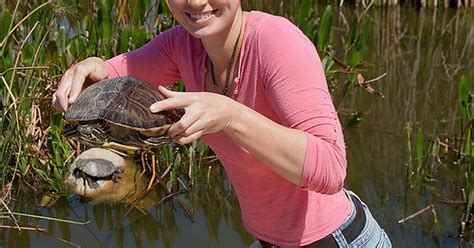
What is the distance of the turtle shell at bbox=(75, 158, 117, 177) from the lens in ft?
10.1

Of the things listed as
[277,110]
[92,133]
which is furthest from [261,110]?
[92,133]

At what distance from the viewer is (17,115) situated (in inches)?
110

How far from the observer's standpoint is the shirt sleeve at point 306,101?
1261 mm

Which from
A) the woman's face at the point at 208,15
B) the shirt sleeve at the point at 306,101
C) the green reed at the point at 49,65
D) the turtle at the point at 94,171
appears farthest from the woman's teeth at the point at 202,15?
the turtle at the point at 94,171

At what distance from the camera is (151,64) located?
163cm

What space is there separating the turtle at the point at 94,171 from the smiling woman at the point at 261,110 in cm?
148

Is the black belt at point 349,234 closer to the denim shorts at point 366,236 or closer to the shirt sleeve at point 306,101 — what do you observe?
the denim shorts at point 366,236

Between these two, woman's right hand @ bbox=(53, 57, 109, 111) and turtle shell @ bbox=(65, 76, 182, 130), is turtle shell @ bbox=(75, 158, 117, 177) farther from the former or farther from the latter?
turtle shell @ bbox=(65, 76, 182, 130)

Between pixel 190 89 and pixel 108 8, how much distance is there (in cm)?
189

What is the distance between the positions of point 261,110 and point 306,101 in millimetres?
128

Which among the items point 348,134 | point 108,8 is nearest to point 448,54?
point 348,134

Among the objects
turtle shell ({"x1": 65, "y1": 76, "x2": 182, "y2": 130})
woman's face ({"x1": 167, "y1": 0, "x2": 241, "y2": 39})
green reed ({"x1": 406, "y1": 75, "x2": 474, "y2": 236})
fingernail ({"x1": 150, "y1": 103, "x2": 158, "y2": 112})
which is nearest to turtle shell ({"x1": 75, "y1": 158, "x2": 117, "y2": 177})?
green reed ({"x1": 406, "y1": 75, "x2": 474, "y2": 236})

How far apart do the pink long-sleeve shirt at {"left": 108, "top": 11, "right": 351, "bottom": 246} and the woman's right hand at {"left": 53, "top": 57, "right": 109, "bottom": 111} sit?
41mm

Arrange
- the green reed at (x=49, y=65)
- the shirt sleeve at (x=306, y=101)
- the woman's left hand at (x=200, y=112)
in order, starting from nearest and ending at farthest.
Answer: the woman's left hand at (x=200, y=112) < the shirt sleeve at (x=306, y=101) < the green reed at (x=49, y=65)
